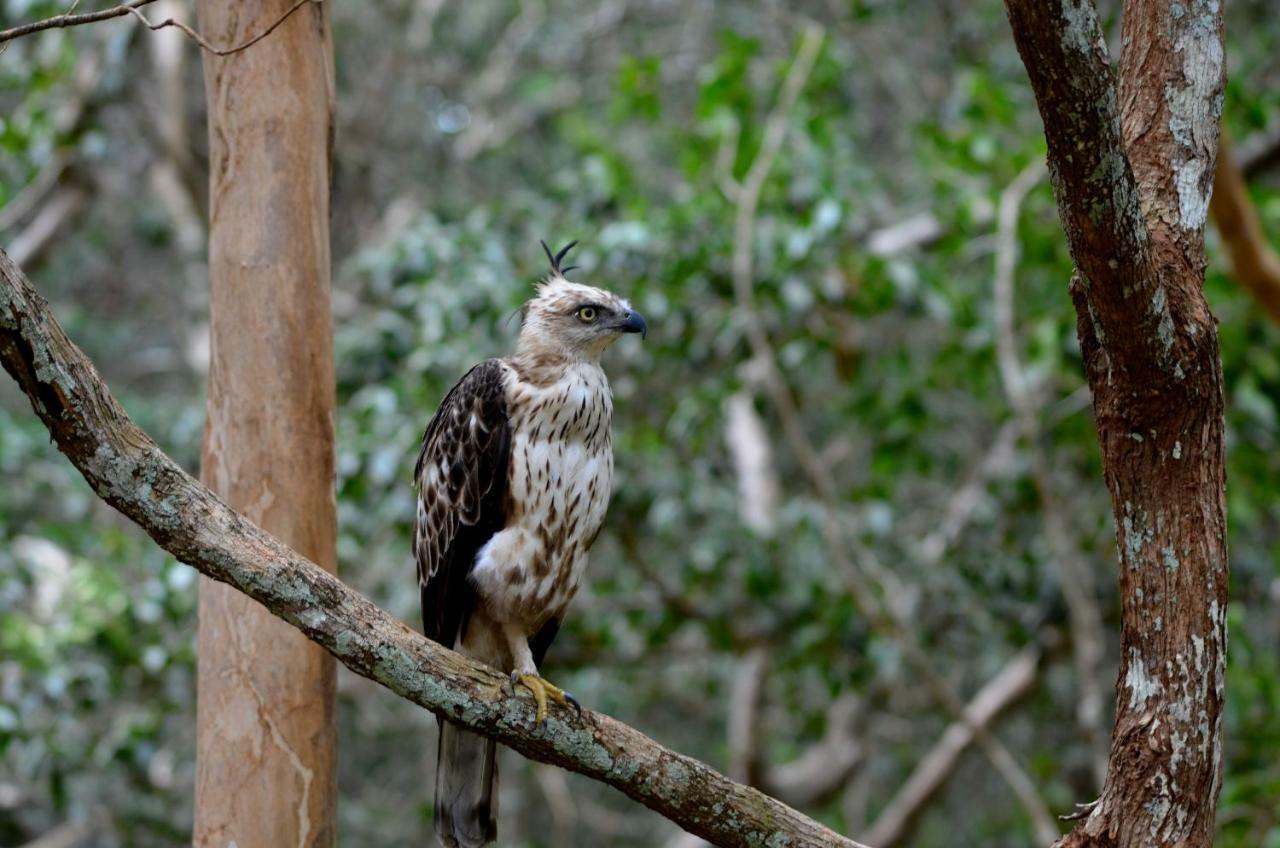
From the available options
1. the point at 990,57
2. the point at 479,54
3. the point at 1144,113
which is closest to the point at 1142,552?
the point at 1144,113

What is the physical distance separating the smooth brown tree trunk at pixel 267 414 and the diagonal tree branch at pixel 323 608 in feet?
1.84

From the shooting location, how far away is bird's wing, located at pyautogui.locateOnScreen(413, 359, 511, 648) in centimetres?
348

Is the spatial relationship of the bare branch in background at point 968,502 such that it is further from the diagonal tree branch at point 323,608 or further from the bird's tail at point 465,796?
the diagonal tree branch at point 323,608

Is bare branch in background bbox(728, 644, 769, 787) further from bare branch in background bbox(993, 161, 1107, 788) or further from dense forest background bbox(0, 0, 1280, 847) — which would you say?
bare branch in background bbox(993, 161, 1107, 788)

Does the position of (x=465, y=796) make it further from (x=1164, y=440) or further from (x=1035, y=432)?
(x=1035, y=432)

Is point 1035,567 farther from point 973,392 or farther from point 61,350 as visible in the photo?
point 61,350

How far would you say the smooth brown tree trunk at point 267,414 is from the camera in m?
3.12

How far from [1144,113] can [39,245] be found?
5950mm

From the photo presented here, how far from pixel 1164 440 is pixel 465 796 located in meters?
2.02

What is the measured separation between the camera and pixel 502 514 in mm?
3486

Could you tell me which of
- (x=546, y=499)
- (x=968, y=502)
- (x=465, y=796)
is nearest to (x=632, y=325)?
(x=546, y=499)

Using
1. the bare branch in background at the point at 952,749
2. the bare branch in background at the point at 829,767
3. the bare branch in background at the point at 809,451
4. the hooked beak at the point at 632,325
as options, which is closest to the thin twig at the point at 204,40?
the hooked beak at the point at 632,325

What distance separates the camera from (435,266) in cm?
571

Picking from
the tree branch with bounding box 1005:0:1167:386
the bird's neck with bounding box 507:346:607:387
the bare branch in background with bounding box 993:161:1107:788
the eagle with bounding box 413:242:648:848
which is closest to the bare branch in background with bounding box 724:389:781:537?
the bare branch in background with bounding box 993:161:1107:788
